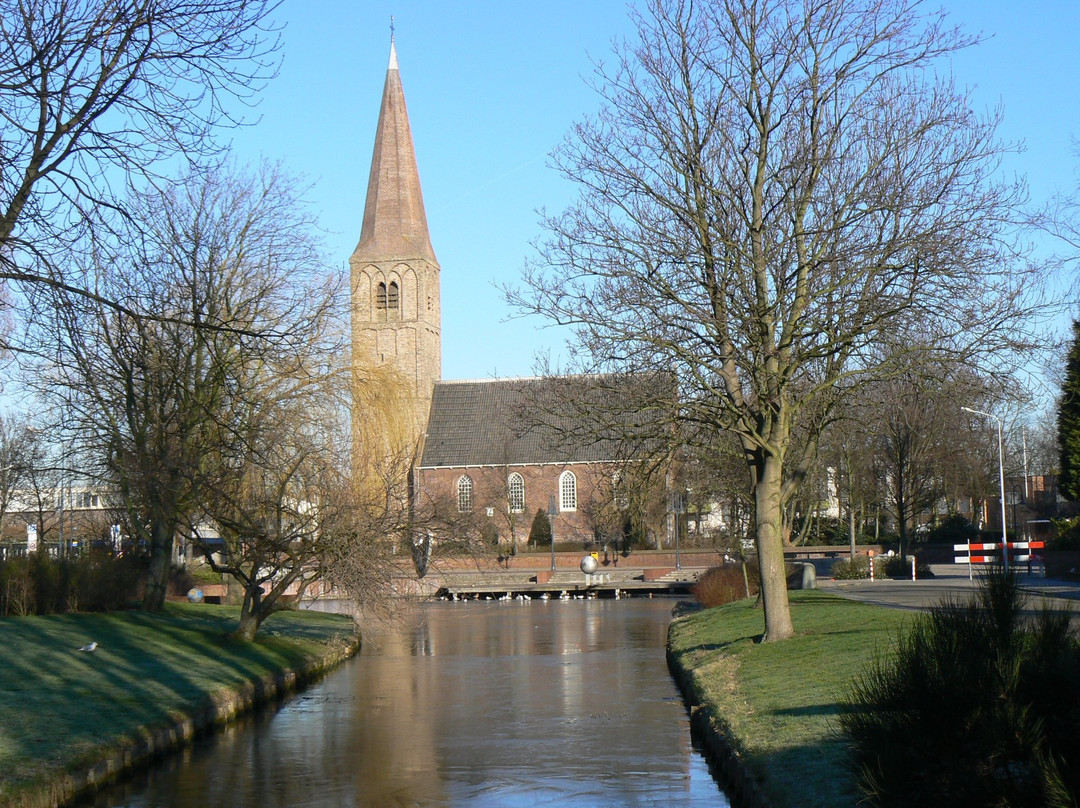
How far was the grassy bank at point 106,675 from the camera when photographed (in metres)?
13.3

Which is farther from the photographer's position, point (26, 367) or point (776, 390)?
point (776, 390)

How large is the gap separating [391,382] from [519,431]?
754 inches

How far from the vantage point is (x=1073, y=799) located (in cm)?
594

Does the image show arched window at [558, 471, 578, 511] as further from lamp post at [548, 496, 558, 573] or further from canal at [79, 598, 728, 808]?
canal at [79, 598, 728, 808]

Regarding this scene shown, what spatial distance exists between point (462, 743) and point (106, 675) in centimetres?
626

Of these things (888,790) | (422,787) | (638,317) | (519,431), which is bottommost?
(422,787)

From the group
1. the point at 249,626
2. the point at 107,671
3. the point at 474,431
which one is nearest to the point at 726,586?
the point at 249,626

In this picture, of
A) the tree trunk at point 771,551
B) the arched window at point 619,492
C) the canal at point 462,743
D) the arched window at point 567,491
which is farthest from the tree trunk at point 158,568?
the arched window at point 567,491

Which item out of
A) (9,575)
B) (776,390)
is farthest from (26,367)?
(9,575)

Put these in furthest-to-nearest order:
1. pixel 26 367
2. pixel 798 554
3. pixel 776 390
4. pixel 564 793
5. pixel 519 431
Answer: pixel 798 554
pixel 519 431
pixel 776 390
pixel 564 793
pixel 26 367

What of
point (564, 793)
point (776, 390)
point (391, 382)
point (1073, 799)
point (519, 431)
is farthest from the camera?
point (391, 382)

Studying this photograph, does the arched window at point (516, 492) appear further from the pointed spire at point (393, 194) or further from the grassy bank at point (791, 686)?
the grassy bank at point (791, 686)

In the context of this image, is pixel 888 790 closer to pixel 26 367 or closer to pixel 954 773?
pixel 954 773

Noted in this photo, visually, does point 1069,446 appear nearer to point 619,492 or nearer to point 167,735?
point 619,492
